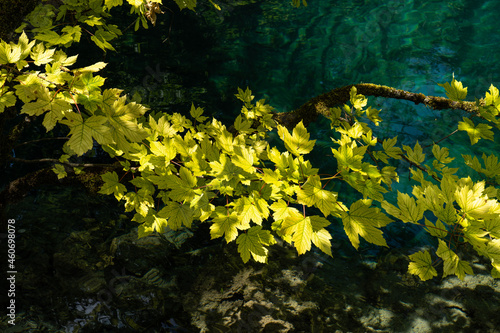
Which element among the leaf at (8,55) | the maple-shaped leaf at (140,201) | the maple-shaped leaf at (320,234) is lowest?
the maple-shaped leaf at (140,201)

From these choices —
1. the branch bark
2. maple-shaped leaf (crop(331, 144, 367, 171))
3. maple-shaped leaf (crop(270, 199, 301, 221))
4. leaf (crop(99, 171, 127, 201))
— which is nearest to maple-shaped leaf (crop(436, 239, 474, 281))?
maple-shaped leaf (crop(331, 144, 367, 171))

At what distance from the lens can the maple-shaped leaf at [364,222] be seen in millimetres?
1169

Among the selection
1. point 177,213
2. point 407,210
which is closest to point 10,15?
point 177,213

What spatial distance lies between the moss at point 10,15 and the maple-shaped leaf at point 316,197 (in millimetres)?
2155

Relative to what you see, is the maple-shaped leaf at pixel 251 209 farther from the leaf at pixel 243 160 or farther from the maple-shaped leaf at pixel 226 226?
the leaf at pixel 243 160

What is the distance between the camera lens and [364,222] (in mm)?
1193

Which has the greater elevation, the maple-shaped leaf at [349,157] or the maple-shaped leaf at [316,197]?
the maple-shaped leaf at [349,157]

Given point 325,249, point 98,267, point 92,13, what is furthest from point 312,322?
point 92,13

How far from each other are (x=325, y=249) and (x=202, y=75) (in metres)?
5.82

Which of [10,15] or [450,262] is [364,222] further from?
[10,15]

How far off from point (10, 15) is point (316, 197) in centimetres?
228

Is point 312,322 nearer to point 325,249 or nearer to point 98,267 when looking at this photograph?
point 325,249

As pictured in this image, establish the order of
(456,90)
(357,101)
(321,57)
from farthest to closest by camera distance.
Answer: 1. (321,57)
2. (357,101)
3. (456,90)

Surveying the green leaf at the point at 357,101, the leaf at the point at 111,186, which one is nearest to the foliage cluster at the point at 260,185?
the leaf at the point at 111,186
